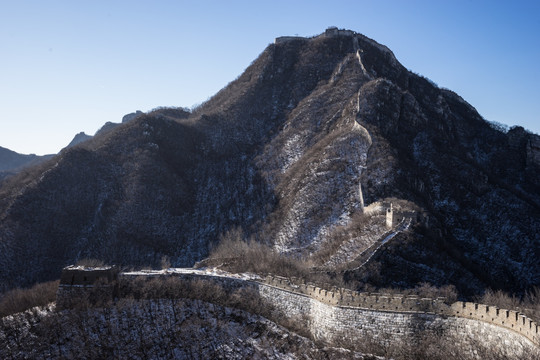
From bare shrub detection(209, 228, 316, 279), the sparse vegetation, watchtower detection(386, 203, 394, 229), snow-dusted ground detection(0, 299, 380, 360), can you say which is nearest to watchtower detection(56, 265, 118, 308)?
snow-dusted ground detection(0, 299, 380, 360)

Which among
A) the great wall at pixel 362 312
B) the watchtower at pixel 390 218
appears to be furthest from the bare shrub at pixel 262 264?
the watchtower at pixel 390 218

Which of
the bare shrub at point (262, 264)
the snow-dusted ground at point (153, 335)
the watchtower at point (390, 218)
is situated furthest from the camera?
the watchtower at point (390, 218)

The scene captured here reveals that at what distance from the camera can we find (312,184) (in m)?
76.2

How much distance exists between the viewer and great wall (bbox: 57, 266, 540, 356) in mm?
27516

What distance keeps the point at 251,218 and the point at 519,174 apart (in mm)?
50980

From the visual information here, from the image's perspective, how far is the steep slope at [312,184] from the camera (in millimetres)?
61094

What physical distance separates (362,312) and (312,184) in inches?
1684

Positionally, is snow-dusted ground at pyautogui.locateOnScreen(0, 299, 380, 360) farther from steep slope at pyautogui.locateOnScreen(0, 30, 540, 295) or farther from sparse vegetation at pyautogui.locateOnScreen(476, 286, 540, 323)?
steep slope at pyautogui.locateOnScreen(0, 30, 540, 295)

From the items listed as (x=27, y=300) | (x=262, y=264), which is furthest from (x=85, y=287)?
(x=262, y=264)

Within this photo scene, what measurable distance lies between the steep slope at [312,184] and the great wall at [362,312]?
9304 millimetres

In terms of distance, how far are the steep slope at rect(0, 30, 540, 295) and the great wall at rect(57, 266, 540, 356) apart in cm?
930

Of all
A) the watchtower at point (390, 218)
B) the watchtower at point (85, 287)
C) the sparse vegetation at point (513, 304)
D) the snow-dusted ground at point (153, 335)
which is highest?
the watchtower at point (390, 218)

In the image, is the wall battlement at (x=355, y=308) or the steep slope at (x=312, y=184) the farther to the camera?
the steep slope at (x=312, y=184)

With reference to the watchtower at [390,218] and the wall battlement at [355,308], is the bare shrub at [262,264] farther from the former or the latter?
the watchtower at [390,218]
